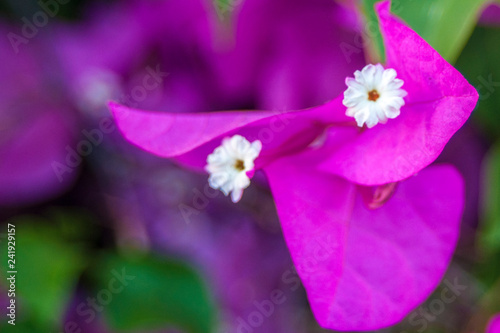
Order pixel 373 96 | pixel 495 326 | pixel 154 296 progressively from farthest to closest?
pixel 154 296
pixel 495 326
pixel 373 96

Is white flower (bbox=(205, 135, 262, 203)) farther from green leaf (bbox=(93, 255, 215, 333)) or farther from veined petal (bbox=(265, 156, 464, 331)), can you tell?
green leaf (bbox=(93, 255, 215, 333))

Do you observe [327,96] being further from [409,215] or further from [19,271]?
[19,271]

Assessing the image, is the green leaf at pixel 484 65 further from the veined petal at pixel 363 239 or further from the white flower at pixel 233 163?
the white flower at pixel 233 163

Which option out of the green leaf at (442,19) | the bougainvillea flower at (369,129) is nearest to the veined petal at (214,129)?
the bougainvillea flower at (369,129)


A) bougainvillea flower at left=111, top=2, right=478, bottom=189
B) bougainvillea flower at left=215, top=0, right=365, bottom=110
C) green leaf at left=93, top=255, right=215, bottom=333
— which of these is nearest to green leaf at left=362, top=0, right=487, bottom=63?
bougainvillea flower at left=111, top=2, right=478, bottom=189

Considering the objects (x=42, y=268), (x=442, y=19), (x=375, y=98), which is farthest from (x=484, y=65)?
(x=42, y=268)

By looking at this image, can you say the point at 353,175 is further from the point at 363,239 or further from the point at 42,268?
the point at 42,268
